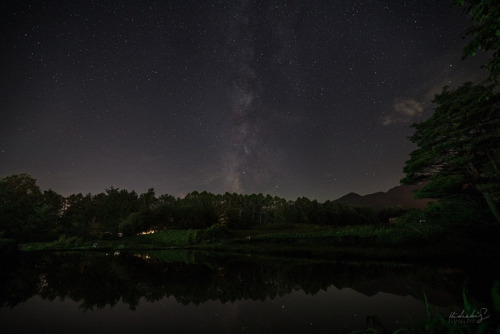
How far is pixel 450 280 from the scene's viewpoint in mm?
10117

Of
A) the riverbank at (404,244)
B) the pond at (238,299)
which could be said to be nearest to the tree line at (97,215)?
the riverbank at (404,244)

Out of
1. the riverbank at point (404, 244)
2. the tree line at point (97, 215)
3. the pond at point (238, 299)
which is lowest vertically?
the pond at point (238, 299)

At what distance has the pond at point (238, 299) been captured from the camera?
682 centimetres

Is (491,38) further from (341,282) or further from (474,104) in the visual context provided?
(474,104)

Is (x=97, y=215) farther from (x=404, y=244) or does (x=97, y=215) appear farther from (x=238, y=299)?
(x=404, y=244)

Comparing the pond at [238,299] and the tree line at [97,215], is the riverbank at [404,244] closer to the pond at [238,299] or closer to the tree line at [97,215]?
the pond at [238,299]

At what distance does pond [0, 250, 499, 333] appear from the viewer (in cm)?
682

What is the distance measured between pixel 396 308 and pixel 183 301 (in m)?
7.49

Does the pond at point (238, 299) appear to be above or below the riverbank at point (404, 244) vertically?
below

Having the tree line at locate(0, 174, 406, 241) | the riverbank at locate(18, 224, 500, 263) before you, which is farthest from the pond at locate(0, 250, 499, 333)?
the tree line at locate(0, 174, 406, 241)

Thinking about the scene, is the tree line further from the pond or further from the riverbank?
the pond

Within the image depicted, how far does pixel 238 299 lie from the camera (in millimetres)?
8953

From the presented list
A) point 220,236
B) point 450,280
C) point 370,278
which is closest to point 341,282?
point 370,278

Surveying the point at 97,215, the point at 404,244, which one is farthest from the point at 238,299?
the point at 97,215
